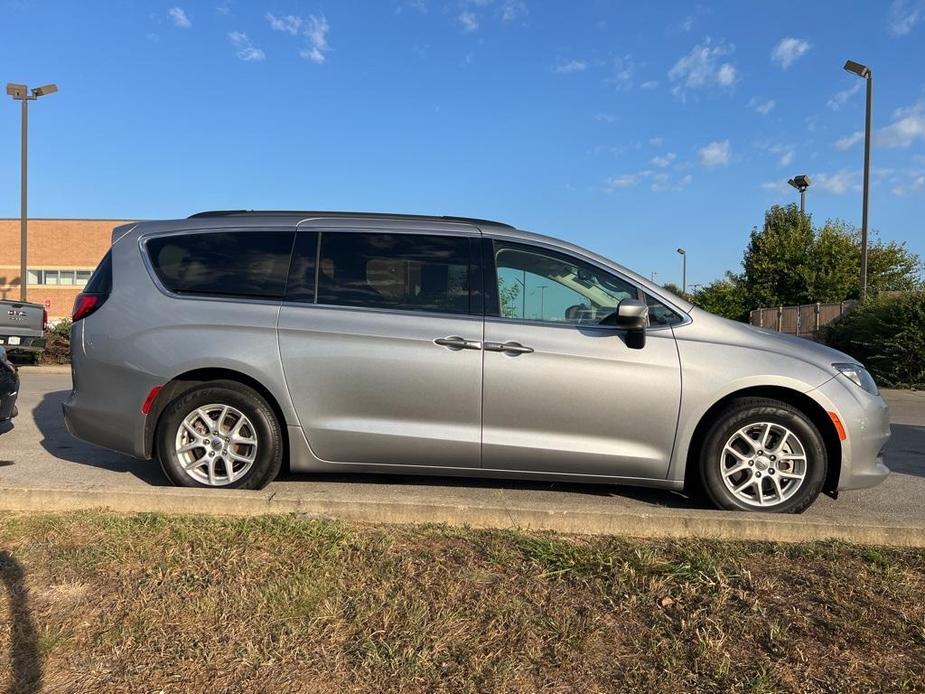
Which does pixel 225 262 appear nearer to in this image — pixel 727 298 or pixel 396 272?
pixel 396 272

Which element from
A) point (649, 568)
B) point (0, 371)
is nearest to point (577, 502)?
point (649, 568)

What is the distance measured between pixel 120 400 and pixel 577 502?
299 centimetres

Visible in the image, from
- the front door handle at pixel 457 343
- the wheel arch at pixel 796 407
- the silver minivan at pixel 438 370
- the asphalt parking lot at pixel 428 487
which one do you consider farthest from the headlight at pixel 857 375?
the front door handle at pixel 457 343

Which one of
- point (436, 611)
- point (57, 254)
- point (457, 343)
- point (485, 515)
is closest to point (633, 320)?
point (457, 343)

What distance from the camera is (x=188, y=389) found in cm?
416

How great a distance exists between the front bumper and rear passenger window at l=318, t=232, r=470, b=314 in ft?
7.35

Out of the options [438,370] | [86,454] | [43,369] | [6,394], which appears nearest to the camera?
[438,370]

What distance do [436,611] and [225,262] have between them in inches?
108

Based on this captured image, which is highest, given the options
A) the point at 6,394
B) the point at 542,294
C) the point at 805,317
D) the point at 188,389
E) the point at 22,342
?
the point at 805,317

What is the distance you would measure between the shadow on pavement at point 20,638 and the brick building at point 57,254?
41150mm

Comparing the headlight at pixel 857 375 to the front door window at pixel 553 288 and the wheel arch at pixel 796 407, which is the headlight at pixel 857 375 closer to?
the wheel arch at pixel 796 407

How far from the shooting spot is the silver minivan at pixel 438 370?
3875mm

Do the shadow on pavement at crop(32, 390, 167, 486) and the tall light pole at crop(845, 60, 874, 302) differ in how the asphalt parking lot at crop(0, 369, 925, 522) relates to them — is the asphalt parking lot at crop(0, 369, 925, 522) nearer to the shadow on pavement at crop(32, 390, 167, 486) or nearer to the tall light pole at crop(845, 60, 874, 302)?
the shadow on pavement at crop(32, 390, 167, 486)

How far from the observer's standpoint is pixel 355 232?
428 cm
